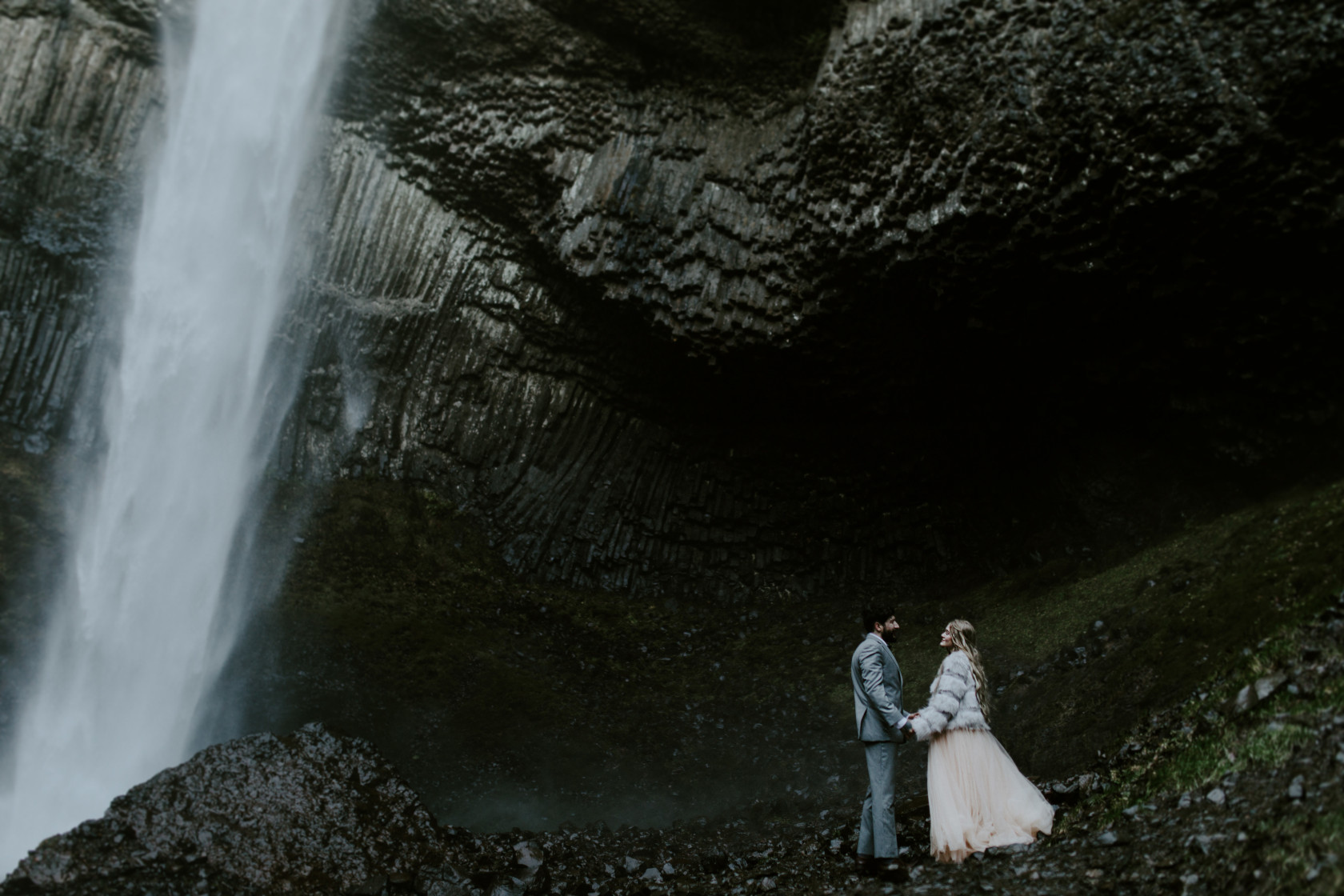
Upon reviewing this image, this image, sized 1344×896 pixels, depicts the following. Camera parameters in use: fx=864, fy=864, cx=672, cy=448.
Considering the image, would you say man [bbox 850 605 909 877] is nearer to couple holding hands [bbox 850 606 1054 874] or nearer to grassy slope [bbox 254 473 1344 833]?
couple holding hands [bbox 850 606 1054 874]

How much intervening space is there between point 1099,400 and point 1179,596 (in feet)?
10.3

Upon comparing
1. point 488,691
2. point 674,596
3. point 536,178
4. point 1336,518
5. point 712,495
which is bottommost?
Answer: point 488,691

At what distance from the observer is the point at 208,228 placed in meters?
11.7

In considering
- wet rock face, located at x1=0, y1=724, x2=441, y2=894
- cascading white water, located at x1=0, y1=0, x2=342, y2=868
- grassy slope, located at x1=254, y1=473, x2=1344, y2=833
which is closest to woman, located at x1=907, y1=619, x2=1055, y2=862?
grassy slope, located at x1=254, y1=473, x2=1344, y2=833

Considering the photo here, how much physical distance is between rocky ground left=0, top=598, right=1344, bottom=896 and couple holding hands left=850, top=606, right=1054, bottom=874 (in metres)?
0.19

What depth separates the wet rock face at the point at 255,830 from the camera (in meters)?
5.72

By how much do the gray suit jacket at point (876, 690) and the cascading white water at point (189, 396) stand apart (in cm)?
760

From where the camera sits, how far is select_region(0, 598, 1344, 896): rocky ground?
414cm

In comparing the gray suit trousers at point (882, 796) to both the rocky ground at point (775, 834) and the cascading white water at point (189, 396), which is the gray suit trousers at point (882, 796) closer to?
the rocky ground at point (775, 834)

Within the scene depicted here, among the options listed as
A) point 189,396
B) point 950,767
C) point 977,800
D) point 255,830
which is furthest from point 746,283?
point 255,830

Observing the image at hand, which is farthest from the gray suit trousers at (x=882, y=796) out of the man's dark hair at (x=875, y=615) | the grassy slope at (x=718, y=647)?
the grassy slope at (x=718, y=647)

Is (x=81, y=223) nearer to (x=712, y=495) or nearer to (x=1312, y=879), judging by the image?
(x=712, y=495)

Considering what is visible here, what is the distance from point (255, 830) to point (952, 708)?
494 cm

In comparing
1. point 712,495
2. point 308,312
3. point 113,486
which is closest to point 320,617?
point 113,486
